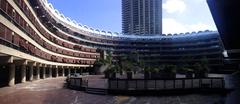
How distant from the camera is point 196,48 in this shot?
6250 inches

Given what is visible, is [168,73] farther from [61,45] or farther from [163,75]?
[61,45]

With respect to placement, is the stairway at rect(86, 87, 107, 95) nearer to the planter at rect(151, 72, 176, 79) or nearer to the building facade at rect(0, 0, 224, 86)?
the building facade at rect(0, 0, 224, 86)

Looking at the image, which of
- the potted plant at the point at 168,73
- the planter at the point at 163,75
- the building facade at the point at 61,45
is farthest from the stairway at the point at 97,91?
the potted plant at the point at 168,73

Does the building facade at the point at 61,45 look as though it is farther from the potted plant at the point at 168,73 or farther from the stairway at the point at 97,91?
the potted plant at the point at 168,73

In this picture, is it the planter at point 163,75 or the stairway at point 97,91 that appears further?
the planter at point 163,75

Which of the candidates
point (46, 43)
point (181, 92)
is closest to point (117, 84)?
point (181, 92)

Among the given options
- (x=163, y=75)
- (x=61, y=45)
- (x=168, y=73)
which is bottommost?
(x=163, y=75)

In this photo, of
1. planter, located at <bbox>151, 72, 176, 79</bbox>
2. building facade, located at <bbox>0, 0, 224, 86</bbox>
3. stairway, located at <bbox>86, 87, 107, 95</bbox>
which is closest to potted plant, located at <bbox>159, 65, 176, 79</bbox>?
planter, located at <bbox>151, 72, 176, 79</bbox>

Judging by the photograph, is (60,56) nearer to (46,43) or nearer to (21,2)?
Result: (46,43)

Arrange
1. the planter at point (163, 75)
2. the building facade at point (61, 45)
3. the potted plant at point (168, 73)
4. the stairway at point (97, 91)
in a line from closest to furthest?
the stairway at point (97, 91) < the building facade at point (61, 45) < the planter at point (163, 75) < the potted plant at point (168, 73)

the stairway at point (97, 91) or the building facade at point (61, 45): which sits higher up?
the building facade at point (61, 45)

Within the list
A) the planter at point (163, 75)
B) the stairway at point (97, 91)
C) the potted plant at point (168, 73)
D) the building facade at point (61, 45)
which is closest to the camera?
the stairway at point (97, 91)

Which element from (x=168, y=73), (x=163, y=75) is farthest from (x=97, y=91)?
(x=168, y=73)

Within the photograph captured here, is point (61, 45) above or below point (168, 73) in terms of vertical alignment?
above
